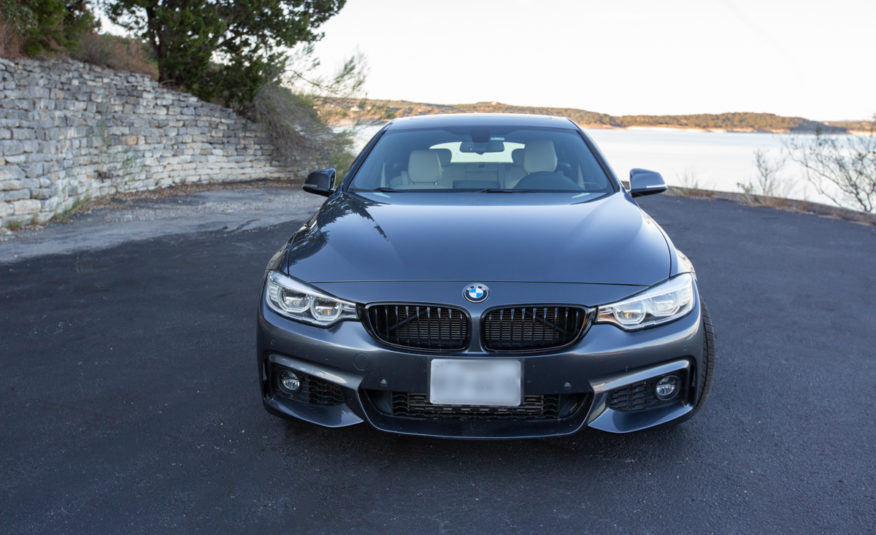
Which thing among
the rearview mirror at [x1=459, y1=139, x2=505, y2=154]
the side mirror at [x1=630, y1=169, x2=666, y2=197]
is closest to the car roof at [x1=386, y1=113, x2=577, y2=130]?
the rearview mirror at [x1=459, y1=139, x2=505, y2=154]

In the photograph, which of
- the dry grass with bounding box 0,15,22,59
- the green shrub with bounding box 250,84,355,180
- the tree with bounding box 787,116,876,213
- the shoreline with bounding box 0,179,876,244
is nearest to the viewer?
the shoreline with bounding box 0,179,876,244

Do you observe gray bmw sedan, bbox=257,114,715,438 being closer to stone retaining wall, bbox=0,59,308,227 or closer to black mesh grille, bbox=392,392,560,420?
black mesh grille, bbox=392,392,560,420

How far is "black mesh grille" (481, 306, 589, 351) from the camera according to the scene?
2480 mm

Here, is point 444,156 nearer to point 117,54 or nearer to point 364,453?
point 364,453

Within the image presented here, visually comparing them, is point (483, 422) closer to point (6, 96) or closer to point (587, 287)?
point (587, 287)

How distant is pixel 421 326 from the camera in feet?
8.21

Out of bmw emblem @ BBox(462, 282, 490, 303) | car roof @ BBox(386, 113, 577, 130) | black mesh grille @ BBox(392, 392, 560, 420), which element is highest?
car roof @ BBox(386, 113, 577, 130)

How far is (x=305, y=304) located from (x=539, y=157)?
77.7 inches

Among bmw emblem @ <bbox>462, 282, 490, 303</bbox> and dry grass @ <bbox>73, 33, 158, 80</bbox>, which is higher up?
dry grass @ <bbox>73, 33, 158, 80</bbox>

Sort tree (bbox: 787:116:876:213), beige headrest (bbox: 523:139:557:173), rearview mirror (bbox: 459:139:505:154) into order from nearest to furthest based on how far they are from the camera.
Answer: beige headrest (bbox: 523:139:557:173), rearview mirror (bbox: 459:139:505:154), tree (bbox: 787:116:876:213)

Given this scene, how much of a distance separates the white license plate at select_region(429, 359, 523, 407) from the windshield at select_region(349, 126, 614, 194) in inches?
61.2

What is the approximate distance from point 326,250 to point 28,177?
7802 mm

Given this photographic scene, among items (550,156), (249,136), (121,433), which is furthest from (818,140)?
(121,433)

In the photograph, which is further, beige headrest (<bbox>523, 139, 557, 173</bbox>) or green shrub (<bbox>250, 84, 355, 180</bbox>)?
green shrub (<bbox>250, 84, 355, 180</bbox>)
